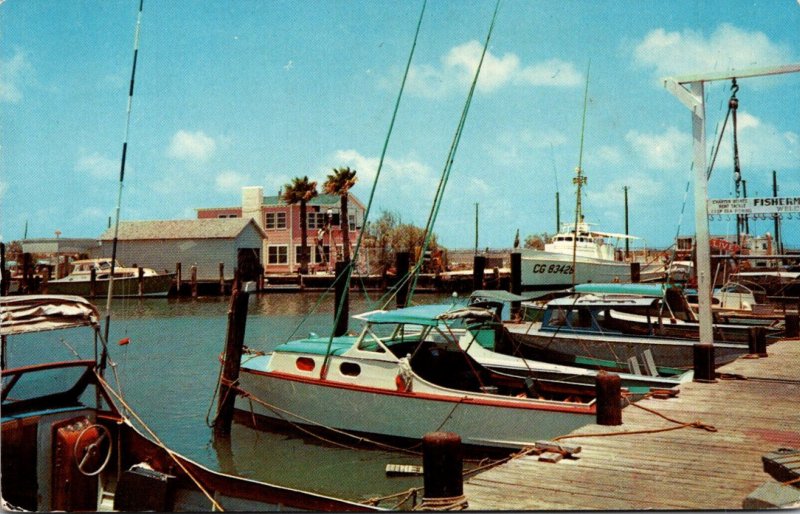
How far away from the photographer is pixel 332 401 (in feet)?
34.6

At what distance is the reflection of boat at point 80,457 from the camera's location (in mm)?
5766

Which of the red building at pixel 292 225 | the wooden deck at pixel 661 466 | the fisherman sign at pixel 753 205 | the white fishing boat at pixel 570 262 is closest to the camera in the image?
the wooden deck at pixel 661 466

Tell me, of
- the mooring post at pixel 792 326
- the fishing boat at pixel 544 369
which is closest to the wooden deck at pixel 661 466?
the fishing boat at pixel 544 369

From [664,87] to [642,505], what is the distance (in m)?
6.25

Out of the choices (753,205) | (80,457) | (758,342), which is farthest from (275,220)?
(80,457)

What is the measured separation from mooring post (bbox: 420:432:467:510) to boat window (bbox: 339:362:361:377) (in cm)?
553

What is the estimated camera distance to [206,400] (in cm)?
1426

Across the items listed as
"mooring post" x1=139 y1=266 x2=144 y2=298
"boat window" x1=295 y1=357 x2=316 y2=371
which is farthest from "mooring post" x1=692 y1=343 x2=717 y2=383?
"mooring post" x1=139 y1=266 x2=144 y2=298

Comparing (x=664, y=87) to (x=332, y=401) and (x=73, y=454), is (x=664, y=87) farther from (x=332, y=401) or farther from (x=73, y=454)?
(x=73, y=454)

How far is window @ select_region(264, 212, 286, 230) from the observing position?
50.4 metres

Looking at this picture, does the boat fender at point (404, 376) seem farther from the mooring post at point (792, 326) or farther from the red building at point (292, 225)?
the red building at point (292, 225)

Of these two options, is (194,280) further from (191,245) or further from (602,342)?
(602,342)

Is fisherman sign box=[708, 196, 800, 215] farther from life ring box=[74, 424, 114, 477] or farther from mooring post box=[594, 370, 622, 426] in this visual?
life ring box=[74, 424, 114, 477]

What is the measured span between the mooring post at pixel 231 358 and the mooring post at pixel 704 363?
6.51 metres
